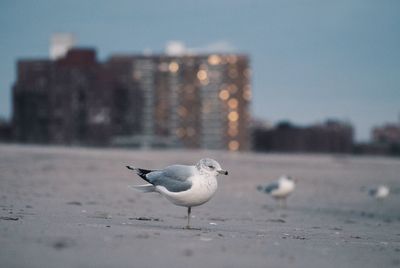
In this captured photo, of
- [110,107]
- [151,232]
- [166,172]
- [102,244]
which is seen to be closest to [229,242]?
[151,232]

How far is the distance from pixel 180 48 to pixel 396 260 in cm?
9257

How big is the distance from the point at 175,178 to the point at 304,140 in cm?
9035

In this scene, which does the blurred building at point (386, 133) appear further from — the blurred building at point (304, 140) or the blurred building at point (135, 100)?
the blurred building at point (135, 100)

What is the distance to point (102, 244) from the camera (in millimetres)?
5211

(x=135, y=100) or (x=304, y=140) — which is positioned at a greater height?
(x=135, y=100)

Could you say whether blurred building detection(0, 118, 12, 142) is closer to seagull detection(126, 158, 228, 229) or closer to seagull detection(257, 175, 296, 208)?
seagull detection(257, 175, 296, 208)

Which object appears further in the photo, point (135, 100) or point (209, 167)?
point (135, 100)

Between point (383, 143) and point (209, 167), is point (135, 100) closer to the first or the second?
point (383, 143)

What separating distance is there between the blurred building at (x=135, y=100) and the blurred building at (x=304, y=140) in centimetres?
1183

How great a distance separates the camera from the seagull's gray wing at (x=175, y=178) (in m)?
7.34

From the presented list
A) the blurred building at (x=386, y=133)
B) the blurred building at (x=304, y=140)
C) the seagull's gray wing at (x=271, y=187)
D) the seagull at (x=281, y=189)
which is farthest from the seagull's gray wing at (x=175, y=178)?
the blurred building at (x=386, y=133)

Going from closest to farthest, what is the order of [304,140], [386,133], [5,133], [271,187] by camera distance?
[271,187] < [5,133] < [304,140] < [386,133]

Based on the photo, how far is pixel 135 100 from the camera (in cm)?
8856

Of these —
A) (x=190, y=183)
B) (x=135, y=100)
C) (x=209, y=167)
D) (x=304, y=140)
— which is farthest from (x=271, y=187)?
(x=304, y=140)
